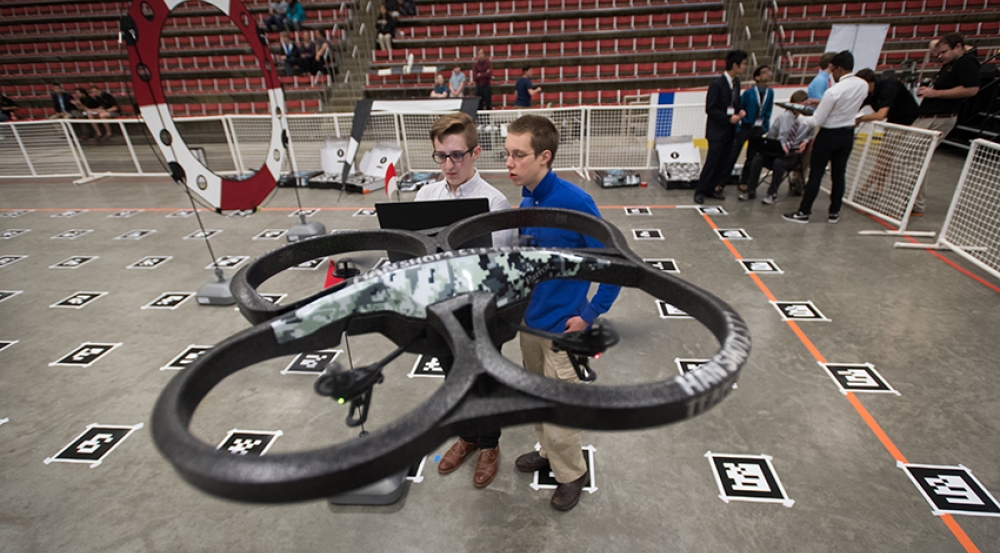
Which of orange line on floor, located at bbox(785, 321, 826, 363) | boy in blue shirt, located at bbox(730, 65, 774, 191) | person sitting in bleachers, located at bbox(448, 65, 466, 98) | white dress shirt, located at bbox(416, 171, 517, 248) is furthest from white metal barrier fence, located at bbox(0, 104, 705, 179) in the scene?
white dress shirt, located at bbox(416, 171, 517, 248)

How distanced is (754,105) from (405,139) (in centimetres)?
479

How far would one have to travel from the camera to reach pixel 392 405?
8.93 ft

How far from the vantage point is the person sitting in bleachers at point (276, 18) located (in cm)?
1283

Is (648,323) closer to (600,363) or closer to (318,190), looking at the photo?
(600,363)

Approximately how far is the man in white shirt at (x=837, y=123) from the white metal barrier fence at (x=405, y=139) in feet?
7.77

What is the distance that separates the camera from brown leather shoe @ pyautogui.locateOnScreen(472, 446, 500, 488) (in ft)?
7.18

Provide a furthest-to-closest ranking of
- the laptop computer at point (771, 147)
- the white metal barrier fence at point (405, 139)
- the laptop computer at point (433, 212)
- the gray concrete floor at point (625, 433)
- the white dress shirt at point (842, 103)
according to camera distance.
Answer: the white metal barrier fence at point (405, 139) → the laptop computer at point (771, 147) → the white dress shirt at point (842, 103) → the gray concrete floor at point (625, 433) → the laptop computer at point (433, 212)

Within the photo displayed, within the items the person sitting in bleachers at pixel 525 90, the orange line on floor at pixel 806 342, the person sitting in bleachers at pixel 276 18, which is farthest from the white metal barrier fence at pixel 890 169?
the person sitting in bleachers at pixel 276 18

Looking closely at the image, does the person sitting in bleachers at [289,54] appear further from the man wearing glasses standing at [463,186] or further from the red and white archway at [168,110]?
the man wearing glasses standing at [463,186]

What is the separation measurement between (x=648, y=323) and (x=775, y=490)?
1468 mm

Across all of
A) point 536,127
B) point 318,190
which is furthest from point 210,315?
point 318,190

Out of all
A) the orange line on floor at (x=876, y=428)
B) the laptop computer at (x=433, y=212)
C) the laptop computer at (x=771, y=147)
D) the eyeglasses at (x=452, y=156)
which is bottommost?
the orange line on floor at (x=876, y=428)

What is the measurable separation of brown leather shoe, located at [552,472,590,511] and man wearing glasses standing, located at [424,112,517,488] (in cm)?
33

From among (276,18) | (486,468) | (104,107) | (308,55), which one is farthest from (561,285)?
(104,107)
